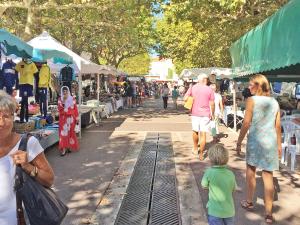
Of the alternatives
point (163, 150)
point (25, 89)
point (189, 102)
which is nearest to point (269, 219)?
point (189, 102)

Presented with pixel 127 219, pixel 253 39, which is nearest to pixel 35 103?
pixel 253 39

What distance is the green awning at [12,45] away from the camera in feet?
28.0


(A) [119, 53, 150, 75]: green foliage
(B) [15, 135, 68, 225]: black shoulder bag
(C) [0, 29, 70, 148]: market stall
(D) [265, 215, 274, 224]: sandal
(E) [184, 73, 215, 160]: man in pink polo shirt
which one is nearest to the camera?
(B) [15, 135, 68, 225]: black shoulder bag

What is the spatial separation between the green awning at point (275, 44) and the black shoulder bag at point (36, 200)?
361 cm

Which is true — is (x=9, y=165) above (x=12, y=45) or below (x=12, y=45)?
below

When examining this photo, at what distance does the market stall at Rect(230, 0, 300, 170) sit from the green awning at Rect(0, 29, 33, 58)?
446cm

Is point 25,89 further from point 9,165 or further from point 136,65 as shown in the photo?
point 136,65

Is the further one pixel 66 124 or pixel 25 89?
pixel 25 89

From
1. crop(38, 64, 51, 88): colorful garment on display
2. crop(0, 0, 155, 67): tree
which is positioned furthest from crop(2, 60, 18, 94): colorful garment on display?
crop(0, 0, 155, 67): tree

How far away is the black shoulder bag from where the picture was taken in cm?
273

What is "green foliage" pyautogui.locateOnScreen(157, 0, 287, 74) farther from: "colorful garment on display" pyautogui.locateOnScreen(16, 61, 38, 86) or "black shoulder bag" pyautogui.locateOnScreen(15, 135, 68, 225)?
"black shoulder bag" pyautogui.locateOnScreen(15, 135, 68, 225)

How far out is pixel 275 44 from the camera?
6.61 meters

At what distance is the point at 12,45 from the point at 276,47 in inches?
198

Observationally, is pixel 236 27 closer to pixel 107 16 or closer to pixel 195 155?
pixel 107 16
